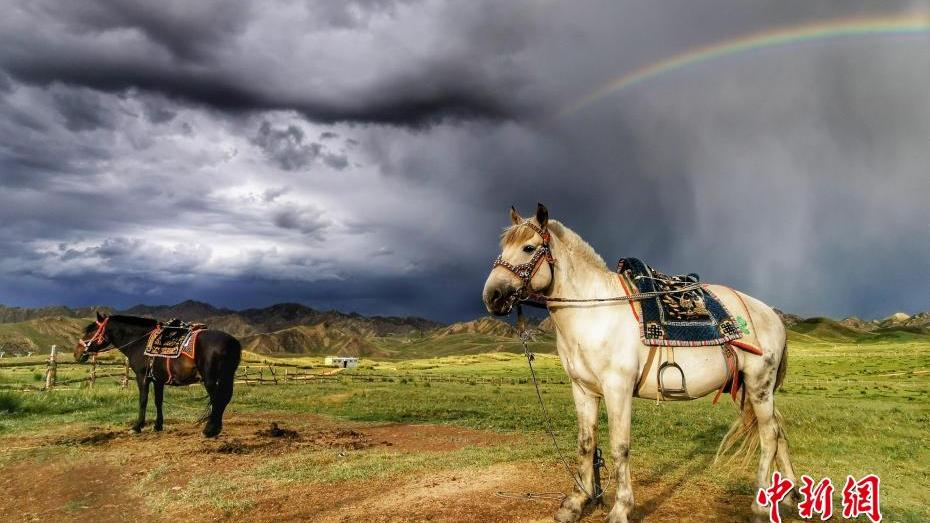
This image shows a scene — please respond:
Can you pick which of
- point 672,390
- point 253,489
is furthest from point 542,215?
point 253,489

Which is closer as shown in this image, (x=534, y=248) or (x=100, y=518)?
(x=534, y=248)

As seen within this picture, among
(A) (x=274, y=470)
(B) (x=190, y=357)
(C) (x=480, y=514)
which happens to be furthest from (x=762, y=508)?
(B) (x=190, y=357)

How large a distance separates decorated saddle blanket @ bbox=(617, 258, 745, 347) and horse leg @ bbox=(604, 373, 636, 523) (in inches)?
26.7

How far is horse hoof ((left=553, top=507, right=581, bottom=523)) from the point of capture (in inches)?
248

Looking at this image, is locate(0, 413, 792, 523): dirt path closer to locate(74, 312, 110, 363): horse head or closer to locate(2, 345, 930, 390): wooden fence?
locate(74, 312, 110, 363): horse head

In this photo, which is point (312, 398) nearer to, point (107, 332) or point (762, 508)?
point (107, 332)

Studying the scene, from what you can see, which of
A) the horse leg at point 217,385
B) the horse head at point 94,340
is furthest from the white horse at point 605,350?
the horse head at point 94,340

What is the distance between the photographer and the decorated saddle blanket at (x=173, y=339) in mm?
14031

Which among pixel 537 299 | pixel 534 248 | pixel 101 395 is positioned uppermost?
pixel 534 248

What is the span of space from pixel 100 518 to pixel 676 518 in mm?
8891

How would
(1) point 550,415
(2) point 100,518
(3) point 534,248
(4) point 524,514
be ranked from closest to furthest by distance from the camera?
1. (3) point 534,248
2. (4) point 524,514
3. (2) point 100,518
4. (1) point 550,415

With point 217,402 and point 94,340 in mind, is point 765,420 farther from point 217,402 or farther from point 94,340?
point 94,340

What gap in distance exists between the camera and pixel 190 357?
13.9 metres

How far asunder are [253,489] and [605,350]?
697 centimetres
